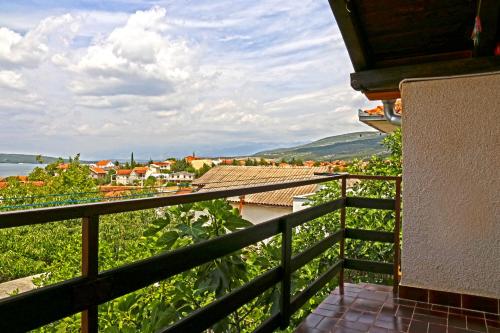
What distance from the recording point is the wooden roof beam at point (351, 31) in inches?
104

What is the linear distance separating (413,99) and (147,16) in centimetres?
1636

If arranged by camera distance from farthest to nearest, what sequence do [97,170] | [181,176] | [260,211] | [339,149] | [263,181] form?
[97,170] < [263,181] < [181,176] < [260,211] < [339,149]

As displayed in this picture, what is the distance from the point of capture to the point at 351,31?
286 cm

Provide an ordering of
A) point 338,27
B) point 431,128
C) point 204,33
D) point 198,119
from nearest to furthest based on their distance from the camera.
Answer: point 338,27 → point 431,128 → point 204,33 → point 198,119

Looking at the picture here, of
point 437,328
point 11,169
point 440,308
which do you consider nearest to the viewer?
point 437,328

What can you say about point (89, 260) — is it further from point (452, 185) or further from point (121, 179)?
point (121, 179)

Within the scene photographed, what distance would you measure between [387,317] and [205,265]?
1450 mm

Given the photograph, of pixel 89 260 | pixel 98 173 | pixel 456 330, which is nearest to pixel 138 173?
pixel 98 173

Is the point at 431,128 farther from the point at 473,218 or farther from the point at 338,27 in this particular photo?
the point at 338,27

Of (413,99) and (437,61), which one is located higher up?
(437,61)

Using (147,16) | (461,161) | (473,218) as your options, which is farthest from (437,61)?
(147,16)

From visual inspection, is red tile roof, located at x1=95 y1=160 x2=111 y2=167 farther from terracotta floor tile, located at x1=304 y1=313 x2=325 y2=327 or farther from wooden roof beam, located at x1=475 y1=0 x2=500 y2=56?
wooden roof beam, located at x1=475 y1=0 x2=500 y2=56

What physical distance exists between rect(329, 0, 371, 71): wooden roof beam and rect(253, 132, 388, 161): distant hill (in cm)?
315

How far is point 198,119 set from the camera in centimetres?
2591
